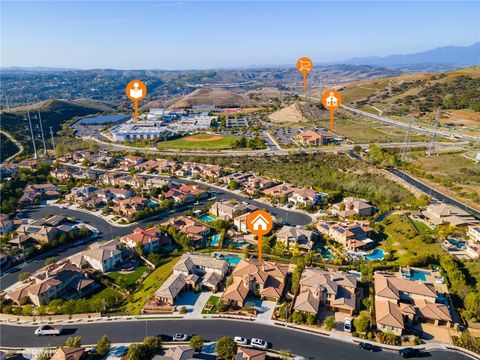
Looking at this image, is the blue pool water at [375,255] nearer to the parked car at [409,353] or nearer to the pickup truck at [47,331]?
the parked car at [409,353]

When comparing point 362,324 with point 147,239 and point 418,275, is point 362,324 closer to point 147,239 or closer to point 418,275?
point 418,275

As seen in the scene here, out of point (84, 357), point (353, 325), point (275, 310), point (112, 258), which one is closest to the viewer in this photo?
point (84, 357)

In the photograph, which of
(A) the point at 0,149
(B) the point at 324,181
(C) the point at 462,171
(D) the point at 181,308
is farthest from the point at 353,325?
(A) the point at 0,149

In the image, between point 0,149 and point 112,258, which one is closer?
point 112,258

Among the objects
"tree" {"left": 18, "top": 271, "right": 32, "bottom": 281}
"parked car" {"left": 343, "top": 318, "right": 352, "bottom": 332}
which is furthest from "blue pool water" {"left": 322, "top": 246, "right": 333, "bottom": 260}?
"tree" {"left": 18, "top": 271, "right": 32, "bottom": 281}

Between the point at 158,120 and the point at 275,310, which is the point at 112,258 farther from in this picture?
the point at 158,120

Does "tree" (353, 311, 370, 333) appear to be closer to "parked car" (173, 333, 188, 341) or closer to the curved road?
→ "parked car" (173, 333, 188, 341)

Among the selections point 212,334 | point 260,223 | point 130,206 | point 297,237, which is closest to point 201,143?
point 130,206

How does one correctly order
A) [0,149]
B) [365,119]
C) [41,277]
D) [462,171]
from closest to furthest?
1. [41,277]
2. [462,171]
3. [0,149]
4. [365,119]
